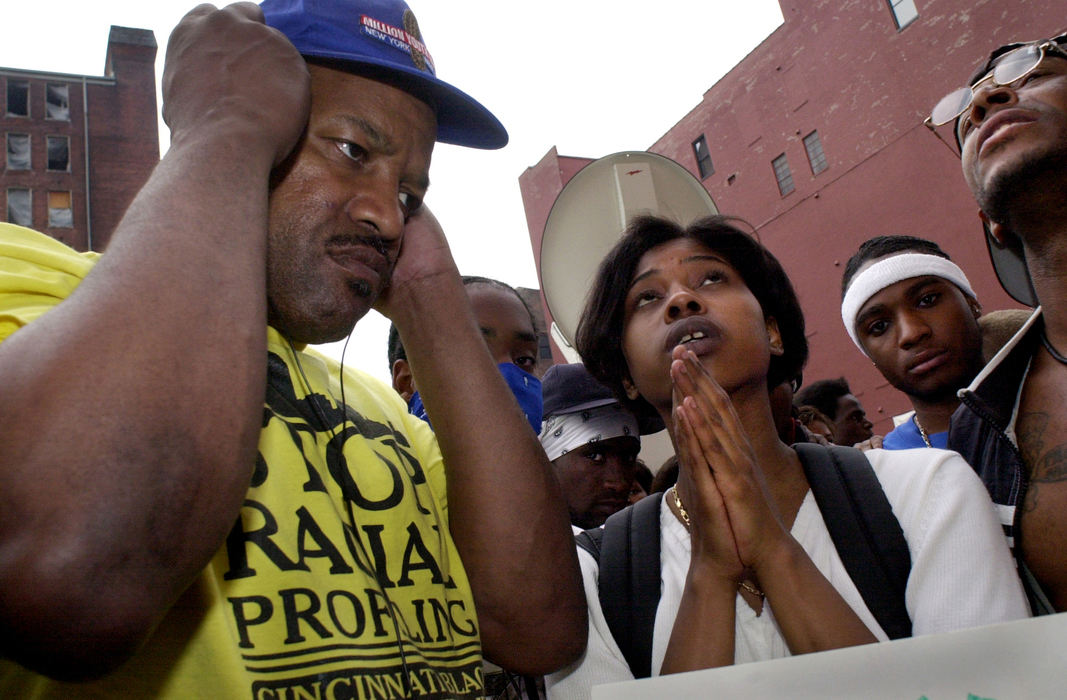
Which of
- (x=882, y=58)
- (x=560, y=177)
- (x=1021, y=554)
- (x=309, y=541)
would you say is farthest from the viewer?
(x=560, y=177)

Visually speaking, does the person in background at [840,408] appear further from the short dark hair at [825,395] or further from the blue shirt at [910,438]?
the blue shirt at [910,438]

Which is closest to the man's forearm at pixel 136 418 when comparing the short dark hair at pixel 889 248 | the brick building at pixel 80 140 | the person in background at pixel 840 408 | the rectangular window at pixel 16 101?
the short dark hair at pixel 889 248

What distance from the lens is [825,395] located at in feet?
18.8

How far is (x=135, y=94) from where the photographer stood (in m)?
29.6

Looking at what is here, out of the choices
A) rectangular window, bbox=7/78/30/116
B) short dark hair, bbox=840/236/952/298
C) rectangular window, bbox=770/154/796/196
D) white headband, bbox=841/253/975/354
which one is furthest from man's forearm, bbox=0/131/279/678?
rectangular window, bbox=7/78/30/116

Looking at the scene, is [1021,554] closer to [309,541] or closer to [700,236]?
[700,236]

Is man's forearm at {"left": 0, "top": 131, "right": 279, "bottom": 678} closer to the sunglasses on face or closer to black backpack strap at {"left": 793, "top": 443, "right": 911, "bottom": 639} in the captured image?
black backpack strap at {"left": 793, "top": 443, "right": 911, "bottom": 639}

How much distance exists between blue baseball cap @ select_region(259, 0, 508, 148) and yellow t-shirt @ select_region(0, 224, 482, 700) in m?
0.67

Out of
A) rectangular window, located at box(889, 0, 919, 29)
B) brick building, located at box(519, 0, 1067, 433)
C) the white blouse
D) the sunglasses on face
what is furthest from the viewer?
rectangular window, located at box(889, 0, 919, 29)

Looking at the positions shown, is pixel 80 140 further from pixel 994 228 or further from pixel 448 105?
pixel 994 228

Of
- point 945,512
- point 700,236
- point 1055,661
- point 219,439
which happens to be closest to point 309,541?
point 219,439

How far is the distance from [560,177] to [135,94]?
1992 centimetres

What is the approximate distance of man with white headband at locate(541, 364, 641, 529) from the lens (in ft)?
11.5

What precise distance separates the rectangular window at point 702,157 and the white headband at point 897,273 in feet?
66.7
